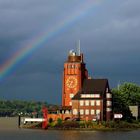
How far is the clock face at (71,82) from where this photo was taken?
137 meters

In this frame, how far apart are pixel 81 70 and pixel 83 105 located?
1180 cm

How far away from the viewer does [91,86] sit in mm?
134250

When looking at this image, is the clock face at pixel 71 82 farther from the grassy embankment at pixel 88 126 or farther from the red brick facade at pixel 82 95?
the grassy embankment at pixel 88 126

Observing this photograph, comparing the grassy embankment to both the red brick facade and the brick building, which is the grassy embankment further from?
the brick building

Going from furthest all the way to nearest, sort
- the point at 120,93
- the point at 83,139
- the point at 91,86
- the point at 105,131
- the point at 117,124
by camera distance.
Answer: the point at 120,93 < the point at 91,86 < the point at 117,124 < the point at 105,131 < the point at 83,139

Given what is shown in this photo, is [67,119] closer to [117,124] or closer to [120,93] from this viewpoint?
[117,124]

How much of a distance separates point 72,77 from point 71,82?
146cm

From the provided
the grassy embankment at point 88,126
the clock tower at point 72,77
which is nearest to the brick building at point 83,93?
the clock tower at point 72,77

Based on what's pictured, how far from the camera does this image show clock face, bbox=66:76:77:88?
13695 cm

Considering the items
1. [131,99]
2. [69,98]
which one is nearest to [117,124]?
[69,98]

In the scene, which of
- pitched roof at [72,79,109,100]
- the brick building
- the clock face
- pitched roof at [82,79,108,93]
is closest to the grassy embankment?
the brick building

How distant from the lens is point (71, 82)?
5404 inches

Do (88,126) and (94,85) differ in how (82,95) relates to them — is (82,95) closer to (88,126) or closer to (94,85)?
(94,85)

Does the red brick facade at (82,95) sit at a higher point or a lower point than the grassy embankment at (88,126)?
higher
